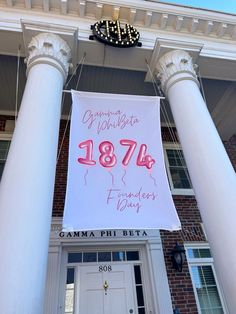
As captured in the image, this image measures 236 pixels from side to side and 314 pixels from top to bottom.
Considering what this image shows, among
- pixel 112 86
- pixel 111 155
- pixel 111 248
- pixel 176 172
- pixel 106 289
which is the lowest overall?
pixel 106 289

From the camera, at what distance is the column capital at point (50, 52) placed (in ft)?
14.9

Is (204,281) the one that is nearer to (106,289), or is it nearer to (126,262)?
(126,262)

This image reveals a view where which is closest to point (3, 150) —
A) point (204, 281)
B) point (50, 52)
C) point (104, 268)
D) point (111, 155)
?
point (50, 52)

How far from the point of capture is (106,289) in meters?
5.60

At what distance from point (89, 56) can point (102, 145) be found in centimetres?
258

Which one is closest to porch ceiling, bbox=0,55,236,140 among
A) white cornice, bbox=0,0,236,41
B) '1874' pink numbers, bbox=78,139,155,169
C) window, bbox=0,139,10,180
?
window, bbox=0,139,10,180

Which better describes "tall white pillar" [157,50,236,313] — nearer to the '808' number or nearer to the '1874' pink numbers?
the '1874' pink numbers

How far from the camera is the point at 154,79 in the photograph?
583 cm

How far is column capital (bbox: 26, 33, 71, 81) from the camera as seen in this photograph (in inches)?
179

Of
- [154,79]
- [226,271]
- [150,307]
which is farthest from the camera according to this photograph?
[154,79]

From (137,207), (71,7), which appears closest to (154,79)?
(71,7)

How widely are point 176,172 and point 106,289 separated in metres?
3.98

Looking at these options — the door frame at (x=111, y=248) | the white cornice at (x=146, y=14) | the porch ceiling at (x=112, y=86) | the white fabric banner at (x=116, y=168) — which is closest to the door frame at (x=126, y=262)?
the door frame at (x=111, y=248)

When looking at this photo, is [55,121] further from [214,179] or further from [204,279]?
[204,279]
